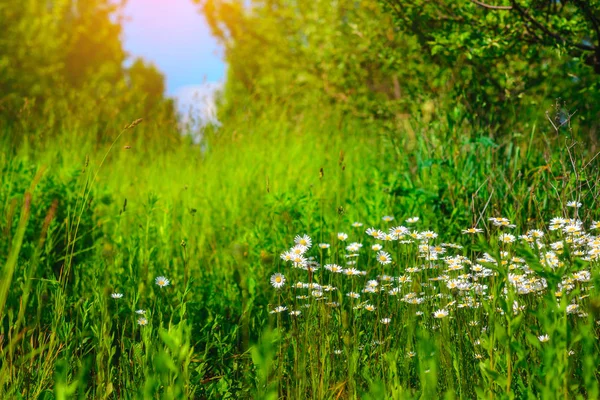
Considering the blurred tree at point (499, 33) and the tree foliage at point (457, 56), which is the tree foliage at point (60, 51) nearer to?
the tree foliage at point (457, 56)

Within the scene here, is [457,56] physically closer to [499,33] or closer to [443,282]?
[499,33]

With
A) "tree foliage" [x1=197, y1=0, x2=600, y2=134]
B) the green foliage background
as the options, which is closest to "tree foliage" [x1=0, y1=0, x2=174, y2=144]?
"tree foliage" [x1=197, y1=0, x2=600, y2=134]

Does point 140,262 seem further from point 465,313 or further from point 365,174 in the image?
point 365,174

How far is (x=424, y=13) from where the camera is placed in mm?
5258

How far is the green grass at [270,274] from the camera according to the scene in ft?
6.34

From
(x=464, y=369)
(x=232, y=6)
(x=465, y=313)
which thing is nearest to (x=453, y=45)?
(x=465, y=313)

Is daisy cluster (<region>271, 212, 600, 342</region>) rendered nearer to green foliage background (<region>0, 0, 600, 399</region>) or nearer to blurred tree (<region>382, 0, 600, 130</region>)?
green foliage background (<region>0, 0, 600, 399</region>)

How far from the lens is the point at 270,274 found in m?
3.65

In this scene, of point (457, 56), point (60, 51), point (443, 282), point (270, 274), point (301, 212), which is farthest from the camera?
point (60, 51)

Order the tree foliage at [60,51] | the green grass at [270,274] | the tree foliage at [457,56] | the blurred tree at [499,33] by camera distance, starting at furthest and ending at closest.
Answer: the tree foliage at [60,51], the tree foliage at [457,56], the blurred tree at [499,33], the green grass at [270,274]

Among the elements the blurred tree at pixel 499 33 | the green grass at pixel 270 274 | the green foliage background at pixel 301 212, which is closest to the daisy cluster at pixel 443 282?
the green grass at pixel 270 274

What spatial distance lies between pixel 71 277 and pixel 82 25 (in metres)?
20.5

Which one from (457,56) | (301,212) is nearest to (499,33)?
(457,56)

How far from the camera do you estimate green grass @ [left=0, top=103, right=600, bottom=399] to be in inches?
76.0
